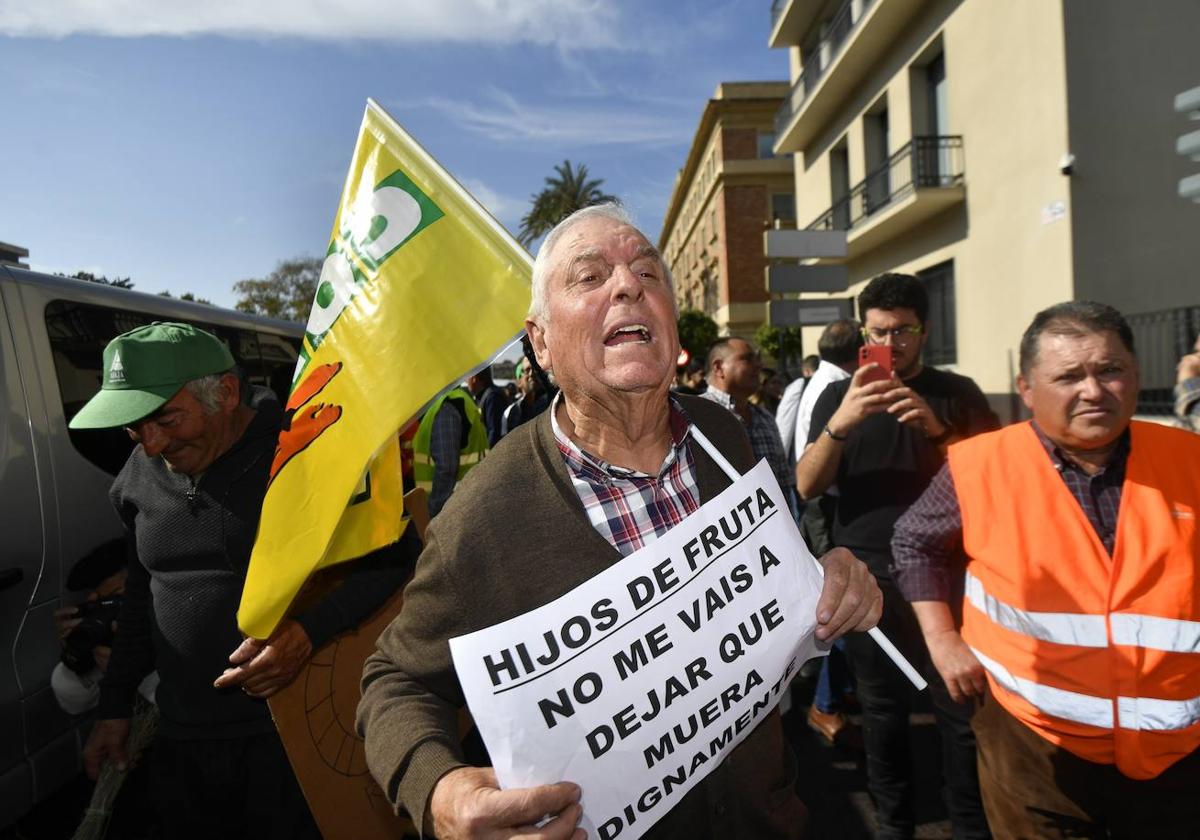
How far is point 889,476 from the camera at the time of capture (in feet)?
9.79

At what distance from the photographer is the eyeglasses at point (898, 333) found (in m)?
2.98

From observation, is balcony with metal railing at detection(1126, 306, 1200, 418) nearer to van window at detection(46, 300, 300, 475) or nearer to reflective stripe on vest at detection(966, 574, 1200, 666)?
reflective stripe on vest at detection(966, 574, 1200, 666)

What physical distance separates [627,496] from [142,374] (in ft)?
5.16

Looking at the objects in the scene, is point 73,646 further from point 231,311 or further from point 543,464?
point 231,311

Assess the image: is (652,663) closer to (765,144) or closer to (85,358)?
(85,358)

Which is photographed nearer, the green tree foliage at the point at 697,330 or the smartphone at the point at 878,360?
the smartphone at the point at 878,360

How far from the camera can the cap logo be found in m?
2.17

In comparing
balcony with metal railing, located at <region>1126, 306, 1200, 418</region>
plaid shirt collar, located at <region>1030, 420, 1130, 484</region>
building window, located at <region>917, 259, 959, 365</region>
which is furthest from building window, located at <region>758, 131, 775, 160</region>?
plaid shirt collar, located at <region>1030, 420, 1130, 484</region>

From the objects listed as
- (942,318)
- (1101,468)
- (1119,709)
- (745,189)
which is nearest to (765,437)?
(1101,468)

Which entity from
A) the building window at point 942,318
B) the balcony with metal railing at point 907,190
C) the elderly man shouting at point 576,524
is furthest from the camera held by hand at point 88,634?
the building window at point 942,318

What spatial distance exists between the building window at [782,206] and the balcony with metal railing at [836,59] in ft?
50.7

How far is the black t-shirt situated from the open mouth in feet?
6.10

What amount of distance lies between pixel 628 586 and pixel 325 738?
4.41 ft

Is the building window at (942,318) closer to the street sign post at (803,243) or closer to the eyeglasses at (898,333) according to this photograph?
the street sign post at (803,243)
